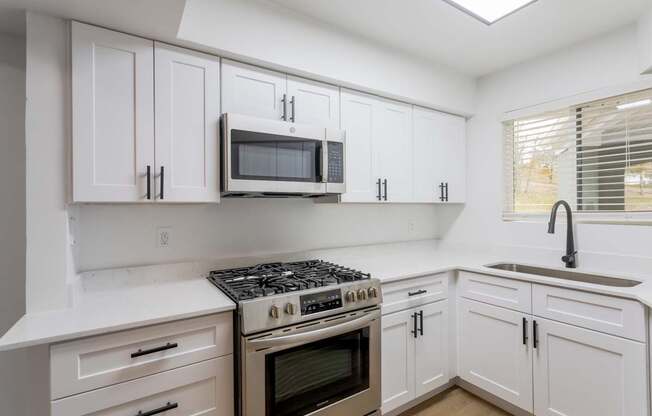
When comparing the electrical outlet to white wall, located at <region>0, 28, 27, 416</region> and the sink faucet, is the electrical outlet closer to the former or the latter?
white wall, located at <region>0, 28, 27, 416</region>

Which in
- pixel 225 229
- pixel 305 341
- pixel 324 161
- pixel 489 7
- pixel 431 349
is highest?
pixel 489 7

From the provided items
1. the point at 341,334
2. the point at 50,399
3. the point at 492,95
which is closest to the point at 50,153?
the point at 50,399

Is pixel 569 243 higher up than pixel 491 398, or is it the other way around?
pixel 569 243

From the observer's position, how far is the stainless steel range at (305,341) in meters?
1.46

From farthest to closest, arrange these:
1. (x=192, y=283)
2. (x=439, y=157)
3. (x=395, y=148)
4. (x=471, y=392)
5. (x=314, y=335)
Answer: (x=439, y=157), (x=395, y=148), (x=471, y=392), (x=192, y=283), (x=314, y=335)

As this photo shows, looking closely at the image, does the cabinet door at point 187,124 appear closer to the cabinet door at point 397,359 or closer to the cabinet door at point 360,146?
the cabinet door at point 360,146

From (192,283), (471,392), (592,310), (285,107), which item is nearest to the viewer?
(592,310)

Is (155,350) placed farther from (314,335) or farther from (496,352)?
(496,352)

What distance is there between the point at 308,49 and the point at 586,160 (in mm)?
2101

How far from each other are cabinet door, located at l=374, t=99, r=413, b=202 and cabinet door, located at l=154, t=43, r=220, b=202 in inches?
46.6

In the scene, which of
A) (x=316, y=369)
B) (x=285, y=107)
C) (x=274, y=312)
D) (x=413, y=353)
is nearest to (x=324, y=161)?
(x=285, y=107)

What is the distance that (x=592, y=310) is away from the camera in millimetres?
1744

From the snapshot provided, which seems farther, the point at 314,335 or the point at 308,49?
the point at 308,49

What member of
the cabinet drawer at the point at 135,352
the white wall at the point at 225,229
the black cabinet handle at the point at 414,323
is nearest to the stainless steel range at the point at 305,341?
the cabinet drawer at the point at 135,352
